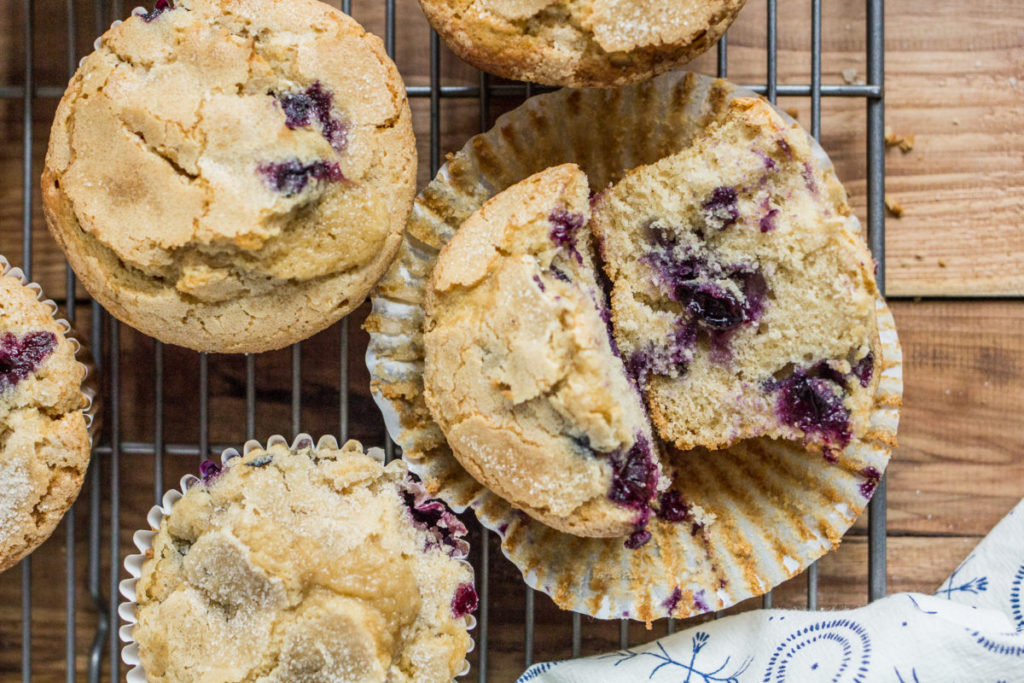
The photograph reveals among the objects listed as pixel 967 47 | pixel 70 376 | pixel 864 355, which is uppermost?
pixel 967 47

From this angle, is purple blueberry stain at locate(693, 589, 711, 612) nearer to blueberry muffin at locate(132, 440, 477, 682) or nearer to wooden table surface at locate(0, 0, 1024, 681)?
wooden table surface at locate(0, 0, 1024, 681)

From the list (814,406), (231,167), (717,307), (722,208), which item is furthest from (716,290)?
(231,167)

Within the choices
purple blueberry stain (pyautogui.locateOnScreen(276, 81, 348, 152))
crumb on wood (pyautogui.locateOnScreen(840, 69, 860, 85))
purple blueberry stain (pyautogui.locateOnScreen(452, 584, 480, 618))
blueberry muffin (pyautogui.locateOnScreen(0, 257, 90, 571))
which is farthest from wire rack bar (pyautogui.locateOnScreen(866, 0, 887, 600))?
blueberry muffin (pyautogui.locateOnScreen(0, 257, 90, 571))

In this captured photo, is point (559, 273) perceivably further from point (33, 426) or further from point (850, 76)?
point (33, 426)

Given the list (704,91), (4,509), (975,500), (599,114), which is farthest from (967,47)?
(4,509)

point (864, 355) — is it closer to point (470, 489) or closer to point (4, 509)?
point (470, 489)

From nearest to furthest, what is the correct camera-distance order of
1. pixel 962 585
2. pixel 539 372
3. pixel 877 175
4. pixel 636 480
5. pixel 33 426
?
pixel 539 372, pixel 636 480, pixel 33 426, pixel 877 175, pixel 962 585
